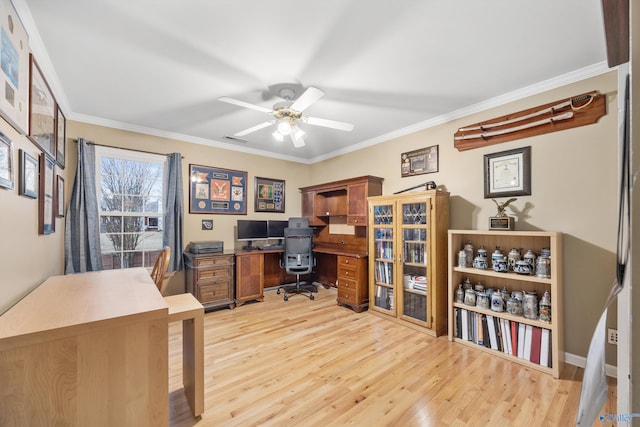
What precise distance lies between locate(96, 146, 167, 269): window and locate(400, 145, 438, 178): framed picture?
130 inches

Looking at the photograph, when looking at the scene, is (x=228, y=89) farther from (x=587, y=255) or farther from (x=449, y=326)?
(x=587, y=255)

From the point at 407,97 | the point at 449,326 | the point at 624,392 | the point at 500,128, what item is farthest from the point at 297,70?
the point at 449,326

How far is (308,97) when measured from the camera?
216 cm

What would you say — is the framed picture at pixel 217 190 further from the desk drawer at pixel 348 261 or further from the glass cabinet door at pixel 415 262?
the glass cabinet door at pixel 415 262

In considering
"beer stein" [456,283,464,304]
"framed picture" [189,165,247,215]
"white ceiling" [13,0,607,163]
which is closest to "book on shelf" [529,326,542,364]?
"beer stein" [456,283,464,304]

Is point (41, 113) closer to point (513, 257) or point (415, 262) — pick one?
point (415, 262)

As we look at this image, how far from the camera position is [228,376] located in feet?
6.95

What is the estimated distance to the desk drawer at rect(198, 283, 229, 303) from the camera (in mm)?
3498

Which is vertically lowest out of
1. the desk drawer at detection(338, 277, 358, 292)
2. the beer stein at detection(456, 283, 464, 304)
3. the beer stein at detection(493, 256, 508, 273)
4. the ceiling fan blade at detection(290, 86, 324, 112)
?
the desk drawer at detection(338, 277, 358, 292)

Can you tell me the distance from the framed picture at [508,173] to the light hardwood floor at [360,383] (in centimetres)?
156

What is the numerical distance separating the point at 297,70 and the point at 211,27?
0.69m

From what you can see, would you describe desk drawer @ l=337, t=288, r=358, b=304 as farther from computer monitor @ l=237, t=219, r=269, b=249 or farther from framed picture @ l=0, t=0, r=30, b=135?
framed picture @ l=0, t=0, r=30, b=135

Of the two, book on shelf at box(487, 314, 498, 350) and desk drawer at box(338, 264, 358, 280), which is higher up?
desk drawer at box(338, 264, 358, 280)

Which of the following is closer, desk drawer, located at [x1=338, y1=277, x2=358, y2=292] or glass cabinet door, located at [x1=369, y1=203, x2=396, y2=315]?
glass cabinet door, located at [x1=369, y1=203, x2=396, y2=315]
